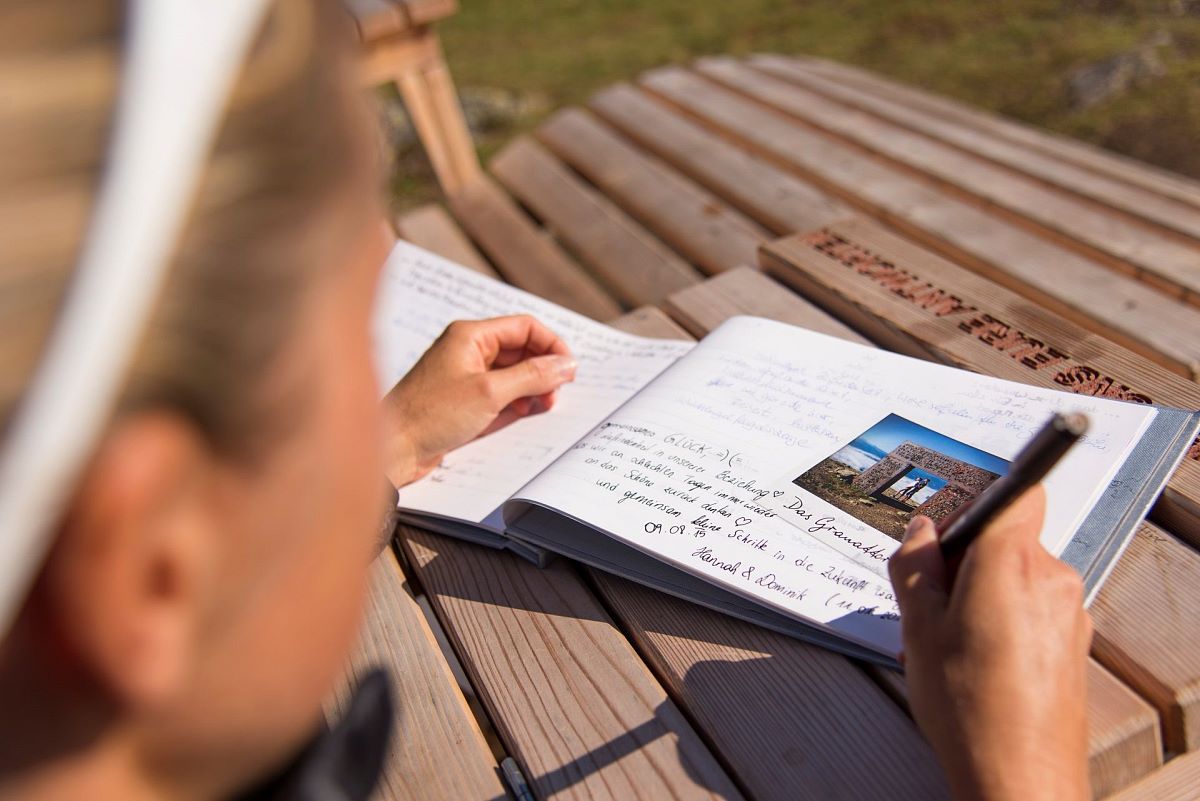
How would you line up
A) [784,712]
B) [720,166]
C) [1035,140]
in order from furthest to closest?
[1035,140] → [720,166] → [784,712]

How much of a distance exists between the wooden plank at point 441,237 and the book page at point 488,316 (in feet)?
1.81

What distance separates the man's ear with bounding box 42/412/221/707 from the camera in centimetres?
40

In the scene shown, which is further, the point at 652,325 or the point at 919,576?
the point at 652,325

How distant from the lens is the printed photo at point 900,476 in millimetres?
1060

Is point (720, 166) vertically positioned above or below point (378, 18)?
below

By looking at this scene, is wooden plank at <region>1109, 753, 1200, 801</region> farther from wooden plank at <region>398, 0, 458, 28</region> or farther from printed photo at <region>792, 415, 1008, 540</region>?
wooden plank at <region>398, 0, 458, 28</region>

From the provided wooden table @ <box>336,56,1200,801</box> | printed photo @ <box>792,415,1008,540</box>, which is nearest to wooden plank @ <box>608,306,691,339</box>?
wooden table @ <box>336,56,1200,801</box>

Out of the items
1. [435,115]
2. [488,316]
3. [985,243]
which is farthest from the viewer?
[435,115]

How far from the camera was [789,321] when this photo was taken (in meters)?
1.52

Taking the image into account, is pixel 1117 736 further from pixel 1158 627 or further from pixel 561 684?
pixel 561 684

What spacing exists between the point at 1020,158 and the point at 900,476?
5.63 feet

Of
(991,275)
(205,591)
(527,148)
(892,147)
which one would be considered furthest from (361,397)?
(527,148)

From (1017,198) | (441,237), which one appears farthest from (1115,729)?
(441,237)

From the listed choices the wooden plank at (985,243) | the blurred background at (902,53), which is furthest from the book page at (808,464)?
the blurred background at (902,53)
